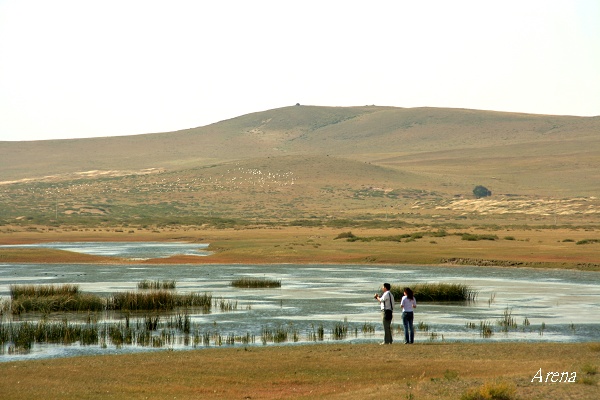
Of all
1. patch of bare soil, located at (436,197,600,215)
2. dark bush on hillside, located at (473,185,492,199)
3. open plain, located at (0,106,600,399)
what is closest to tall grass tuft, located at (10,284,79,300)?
open plain, located at (0,106,600,399)

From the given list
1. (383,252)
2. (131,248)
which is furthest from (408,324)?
(131,248)

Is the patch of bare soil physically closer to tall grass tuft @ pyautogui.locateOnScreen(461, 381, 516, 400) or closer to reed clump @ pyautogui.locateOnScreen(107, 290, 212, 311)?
reed clump @ pyautogui.locateOnScreen(107, 290, 212, 311)

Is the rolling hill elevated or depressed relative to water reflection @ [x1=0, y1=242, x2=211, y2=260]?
elevated

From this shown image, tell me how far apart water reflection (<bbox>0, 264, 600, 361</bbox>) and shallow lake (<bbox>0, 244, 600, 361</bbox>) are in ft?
0.12

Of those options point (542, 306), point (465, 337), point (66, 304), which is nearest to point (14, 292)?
point (66, 304)

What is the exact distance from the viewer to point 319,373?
2089 centimetres

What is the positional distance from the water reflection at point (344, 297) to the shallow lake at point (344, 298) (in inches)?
1.4

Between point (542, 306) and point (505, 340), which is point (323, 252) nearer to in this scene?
point (542, 306)

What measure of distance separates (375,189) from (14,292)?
122447mm

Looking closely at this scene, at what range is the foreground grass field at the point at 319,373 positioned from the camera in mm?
17797

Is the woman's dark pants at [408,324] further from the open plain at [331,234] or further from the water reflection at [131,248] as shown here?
the water reflection at [131,248]

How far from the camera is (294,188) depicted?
154875 millimetres

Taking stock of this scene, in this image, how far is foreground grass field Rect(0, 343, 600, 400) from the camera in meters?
17.8

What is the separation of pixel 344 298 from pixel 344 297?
13.6 inches
